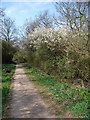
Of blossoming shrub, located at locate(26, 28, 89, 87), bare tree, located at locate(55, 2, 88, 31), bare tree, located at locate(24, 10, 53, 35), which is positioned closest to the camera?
bare tree, located at locate(55, 2, 88, 31)

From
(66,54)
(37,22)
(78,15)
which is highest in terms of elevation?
(37,22)

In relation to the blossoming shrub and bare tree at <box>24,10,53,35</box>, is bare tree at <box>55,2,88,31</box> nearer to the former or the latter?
the blossoming shrub

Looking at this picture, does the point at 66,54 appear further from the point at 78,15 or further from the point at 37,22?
the point at 37,22

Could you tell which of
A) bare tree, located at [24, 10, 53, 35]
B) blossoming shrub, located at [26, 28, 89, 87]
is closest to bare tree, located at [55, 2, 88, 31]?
blossoming shrub, located at [26, 28, 89, 87]

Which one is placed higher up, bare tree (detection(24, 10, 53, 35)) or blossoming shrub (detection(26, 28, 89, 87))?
bare tree (detection(24, 10, 53, 35))

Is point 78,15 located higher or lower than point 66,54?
higher

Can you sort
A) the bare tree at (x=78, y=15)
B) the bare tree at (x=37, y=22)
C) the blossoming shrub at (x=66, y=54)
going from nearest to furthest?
the bare tree at (x=78, y=15) → the blossoming shrub at (x=66, y=54) → the bare tree at (x=37, y=22)

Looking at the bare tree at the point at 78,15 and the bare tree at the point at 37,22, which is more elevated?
the bare tree at the point at 37,22

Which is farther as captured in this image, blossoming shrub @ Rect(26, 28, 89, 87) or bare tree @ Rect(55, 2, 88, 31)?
blossoming shrub @ Rect(26, 28, 89, 87)

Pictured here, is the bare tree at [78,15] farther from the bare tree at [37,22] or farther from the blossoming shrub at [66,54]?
the bare tree at [37,22]

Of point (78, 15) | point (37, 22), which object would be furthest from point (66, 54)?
point (37, 22)

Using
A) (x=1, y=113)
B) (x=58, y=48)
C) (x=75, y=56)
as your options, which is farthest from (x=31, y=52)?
(x=1, y=113)

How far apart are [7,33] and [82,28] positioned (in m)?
26.4

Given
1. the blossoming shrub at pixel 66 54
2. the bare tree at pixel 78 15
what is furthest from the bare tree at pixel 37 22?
the bare tree at pixel 78 15
